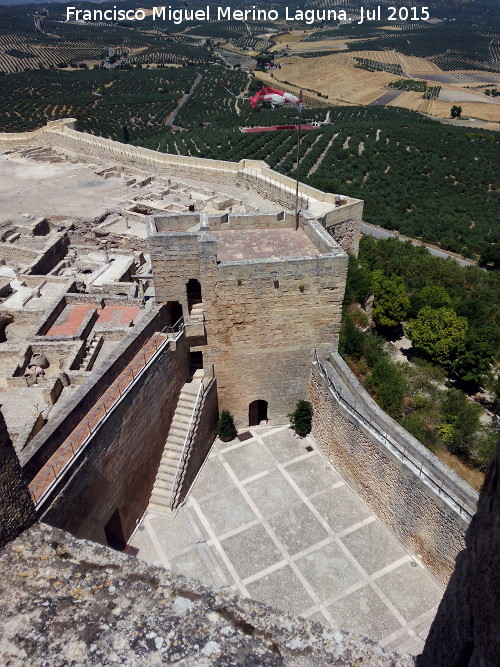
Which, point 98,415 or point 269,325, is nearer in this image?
point 98,415

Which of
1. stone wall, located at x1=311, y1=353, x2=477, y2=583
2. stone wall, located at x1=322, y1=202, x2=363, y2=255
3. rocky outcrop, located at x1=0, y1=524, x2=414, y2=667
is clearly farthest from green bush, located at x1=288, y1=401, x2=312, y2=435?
rocky outcrop, located at x1=0, y1=524, x2=414, y2=667

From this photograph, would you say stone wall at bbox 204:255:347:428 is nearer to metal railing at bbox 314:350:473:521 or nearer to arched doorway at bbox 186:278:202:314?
metal railing at bbox 314:350:473:521

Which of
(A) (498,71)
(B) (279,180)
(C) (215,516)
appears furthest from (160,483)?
(A) (498,71)

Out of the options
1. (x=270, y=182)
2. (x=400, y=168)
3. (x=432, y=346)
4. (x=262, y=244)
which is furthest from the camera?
(x=400, y=168)

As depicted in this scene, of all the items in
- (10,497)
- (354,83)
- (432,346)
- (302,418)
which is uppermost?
(354,83)

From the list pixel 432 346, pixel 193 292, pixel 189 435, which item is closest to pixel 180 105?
pixel 432 346

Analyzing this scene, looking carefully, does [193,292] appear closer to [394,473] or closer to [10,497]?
[394,473]

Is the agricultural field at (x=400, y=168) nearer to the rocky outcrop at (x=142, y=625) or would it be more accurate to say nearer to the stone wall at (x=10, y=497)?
the stone wall at (x=10, y=497)

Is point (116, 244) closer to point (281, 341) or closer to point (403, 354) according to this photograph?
point (281, 341)
